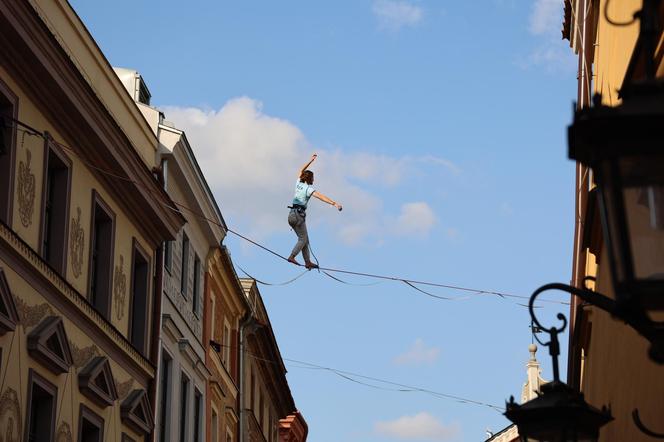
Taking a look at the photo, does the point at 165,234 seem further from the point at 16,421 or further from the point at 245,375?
the point at 245,375

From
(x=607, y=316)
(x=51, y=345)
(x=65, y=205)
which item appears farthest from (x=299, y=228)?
(x=607, y=316)

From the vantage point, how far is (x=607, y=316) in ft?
43.5

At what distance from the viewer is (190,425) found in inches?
964

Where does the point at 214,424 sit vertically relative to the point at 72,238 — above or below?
below

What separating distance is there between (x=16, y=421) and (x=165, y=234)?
8.07 meters

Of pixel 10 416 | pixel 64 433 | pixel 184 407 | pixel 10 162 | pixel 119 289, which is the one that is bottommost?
pixel 10 416

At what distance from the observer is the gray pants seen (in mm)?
18203

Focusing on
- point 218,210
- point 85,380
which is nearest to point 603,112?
point 85,380

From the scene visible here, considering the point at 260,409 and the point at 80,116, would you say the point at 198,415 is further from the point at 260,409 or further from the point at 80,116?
the point at 260,409

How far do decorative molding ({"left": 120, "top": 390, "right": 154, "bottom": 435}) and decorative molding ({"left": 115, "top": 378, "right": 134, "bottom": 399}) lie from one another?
0.09 m

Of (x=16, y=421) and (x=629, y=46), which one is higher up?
(x=629, y=46)

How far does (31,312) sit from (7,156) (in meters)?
1.91

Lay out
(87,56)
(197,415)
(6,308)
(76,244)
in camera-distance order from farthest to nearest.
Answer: (197,415) → (87,56) → (76,244) → (6,308)

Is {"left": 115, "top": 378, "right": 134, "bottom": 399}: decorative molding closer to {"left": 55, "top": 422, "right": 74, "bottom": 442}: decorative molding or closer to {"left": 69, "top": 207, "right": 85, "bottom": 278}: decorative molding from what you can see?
{"left": 69, "top": 207, "right": 85, "bottom": 278}: decorative molding
